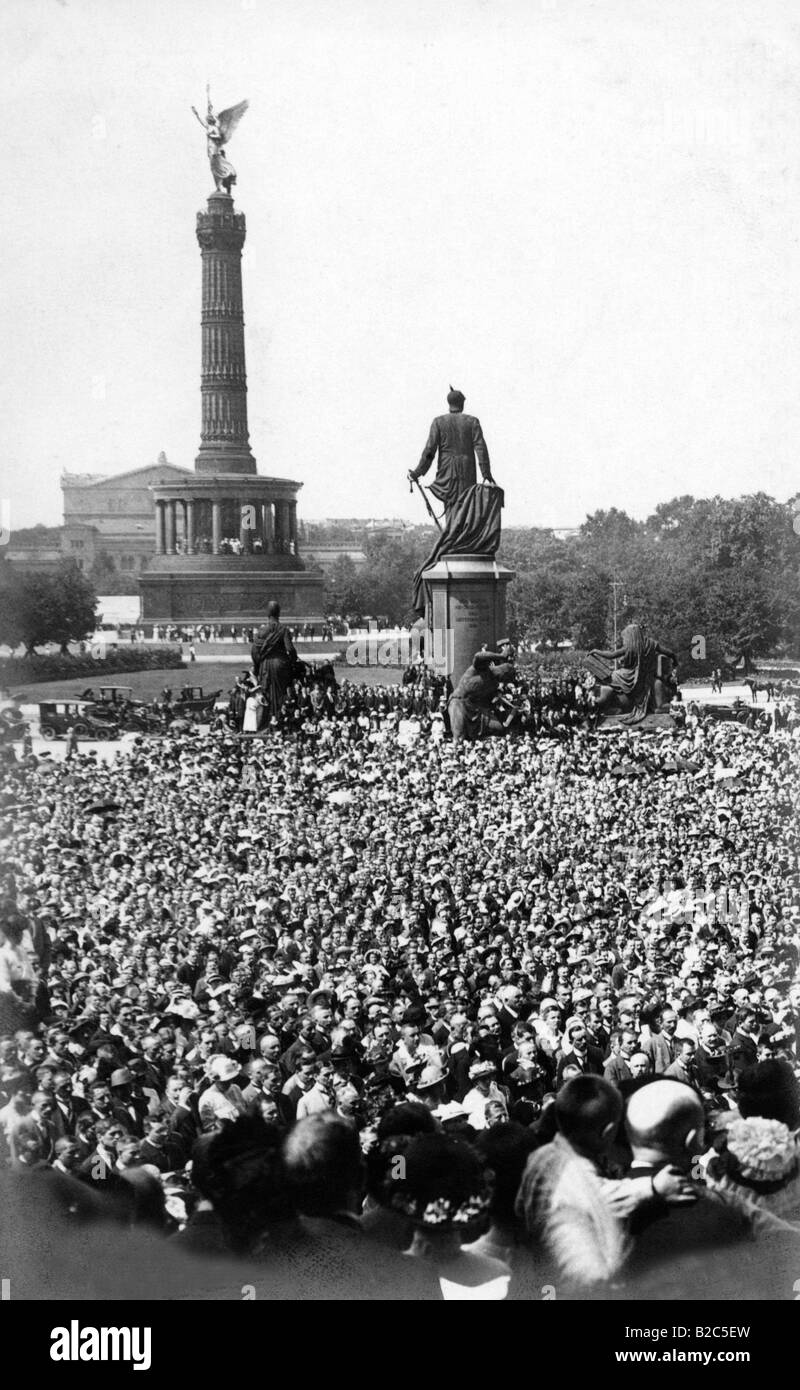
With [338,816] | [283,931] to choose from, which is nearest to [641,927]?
[283,931]

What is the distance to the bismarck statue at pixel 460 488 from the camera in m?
25.2

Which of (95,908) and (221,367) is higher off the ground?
(221,367)

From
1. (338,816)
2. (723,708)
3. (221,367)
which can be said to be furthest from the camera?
(221,367)

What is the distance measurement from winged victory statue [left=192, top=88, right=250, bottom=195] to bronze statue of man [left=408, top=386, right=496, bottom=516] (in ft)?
17.7

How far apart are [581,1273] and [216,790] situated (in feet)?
38.7

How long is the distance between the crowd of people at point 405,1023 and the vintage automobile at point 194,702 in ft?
5.40

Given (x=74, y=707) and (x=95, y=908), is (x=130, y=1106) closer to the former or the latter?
(x=95, y=908)

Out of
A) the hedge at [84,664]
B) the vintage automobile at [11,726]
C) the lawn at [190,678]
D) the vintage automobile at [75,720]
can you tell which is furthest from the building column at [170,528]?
the vintage automobile at [11,726]

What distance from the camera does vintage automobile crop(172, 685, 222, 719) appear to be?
2427 centimetres

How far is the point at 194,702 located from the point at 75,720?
2.83 metres

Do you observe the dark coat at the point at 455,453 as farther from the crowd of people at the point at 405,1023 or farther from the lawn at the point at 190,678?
the crowd of people at the point at 405,1023

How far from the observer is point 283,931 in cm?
1605
